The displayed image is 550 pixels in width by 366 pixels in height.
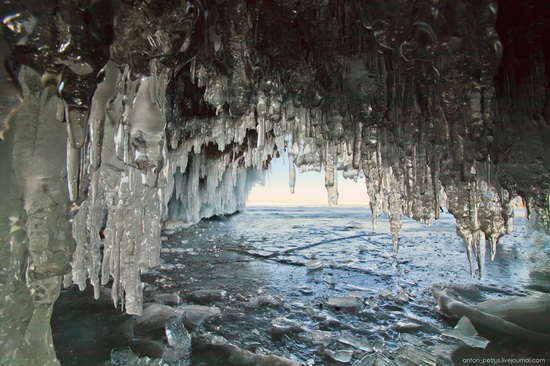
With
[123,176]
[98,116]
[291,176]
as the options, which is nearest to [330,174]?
[291,176]

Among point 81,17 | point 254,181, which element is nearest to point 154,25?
point 81,17

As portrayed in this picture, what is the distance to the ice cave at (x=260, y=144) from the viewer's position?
3.31ft

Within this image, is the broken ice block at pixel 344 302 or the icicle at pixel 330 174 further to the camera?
the icicle at pixel 330 174

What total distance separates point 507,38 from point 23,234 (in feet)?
8.89

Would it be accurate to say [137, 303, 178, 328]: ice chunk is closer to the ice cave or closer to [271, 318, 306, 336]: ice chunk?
the ice cave

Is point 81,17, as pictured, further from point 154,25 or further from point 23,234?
point 23,234

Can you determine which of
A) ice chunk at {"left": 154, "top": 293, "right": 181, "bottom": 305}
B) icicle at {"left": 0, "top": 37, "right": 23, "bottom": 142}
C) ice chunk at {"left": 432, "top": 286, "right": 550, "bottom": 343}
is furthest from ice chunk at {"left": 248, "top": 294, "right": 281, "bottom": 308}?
icicle at {"left": 0, "top": 37, "right": 23, "bottom": 142}

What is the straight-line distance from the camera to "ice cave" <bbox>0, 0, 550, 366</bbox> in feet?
3.31

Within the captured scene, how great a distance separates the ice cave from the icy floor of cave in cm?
2

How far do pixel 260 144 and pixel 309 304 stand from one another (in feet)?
5.90

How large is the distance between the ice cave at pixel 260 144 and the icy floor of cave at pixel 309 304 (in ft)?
0.08

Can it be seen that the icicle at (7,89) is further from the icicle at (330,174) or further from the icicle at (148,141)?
the icicle at (330,174)

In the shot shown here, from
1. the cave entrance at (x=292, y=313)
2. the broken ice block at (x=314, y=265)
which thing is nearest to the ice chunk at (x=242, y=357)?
the cave entrance at (x=292, y=313)

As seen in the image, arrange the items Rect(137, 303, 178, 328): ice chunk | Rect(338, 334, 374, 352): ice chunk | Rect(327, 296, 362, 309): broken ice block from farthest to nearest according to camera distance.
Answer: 1. Rect(327, 296, 362, 309): broken ice block
2. Rect(137, 303, 178, 328): ice chunk
3. Rect(338, 334, 374, 352): ice chunk
